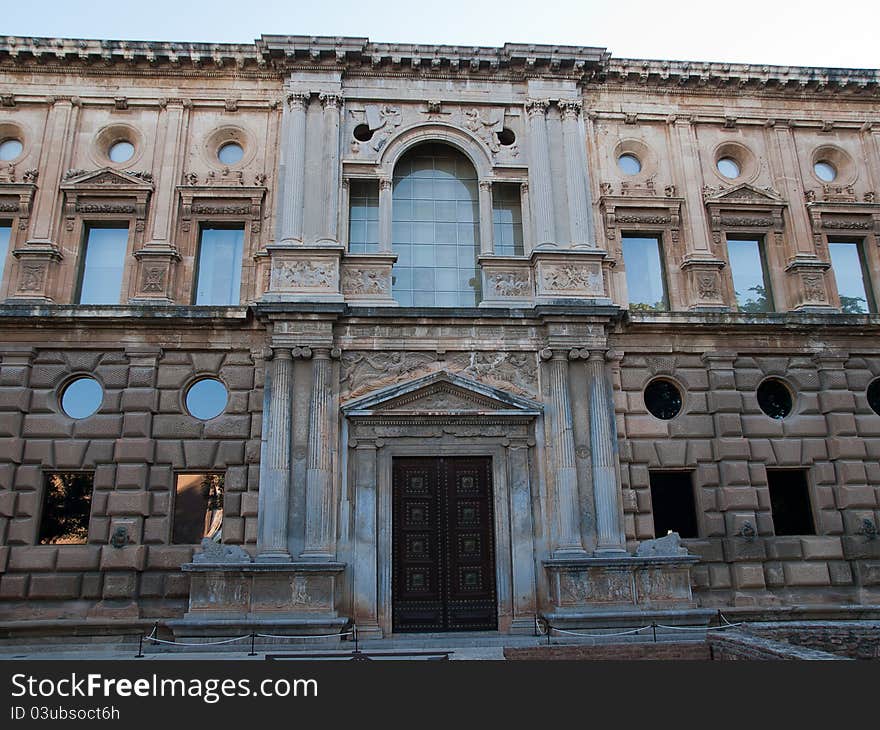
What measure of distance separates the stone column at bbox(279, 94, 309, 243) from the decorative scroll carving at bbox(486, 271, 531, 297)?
4.94 m

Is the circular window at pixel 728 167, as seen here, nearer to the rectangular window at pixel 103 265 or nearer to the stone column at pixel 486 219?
the stone column at pixel 486 219

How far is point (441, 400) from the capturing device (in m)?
16.6

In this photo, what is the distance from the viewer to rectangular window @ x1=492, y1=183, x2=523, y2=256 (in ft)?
61.4

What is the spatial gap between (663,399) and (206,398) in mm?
11183

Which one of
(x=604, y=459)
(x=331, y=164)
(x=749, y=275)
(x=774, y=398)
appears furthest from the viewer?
(x=749, y=275)

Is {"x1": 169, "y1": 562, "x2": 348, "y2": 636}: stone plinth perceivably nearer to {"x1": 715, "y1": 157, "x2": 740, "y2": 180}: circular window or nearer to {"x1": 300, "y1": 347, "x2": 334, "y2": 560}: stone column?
{"x1": 300, "y1": 347, "x2": 334, "y2": 560}: stone column

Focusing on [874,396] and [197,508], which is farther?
[874,396]

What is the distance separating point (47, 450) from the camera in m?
16.0

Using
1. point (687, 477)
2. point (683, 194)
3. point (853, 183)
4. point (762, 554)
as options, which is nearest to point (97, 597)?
point (687, 477)

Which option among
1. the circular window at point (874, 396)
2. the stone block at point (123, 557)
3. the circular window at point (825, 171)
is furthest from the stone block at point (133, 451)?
the circular window at point (825, 171)

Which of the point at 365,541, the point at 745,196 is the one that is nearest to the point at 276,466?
the point at 365,541

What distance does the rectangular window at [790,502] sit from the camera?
55.8 feet

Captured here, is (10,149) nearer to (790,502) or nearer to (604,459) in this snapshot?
(604,459)

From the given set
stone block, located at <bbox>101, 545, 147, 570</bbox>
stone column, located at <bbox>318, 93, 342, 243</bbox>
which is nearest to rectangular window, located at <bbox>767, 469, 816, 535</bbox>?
stone column, located at <bbox>318, 93, 342, 243</bbox>
